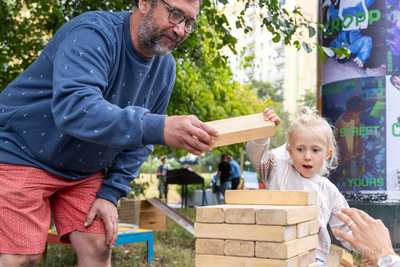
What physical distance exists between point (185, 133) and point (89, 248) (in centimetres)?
106

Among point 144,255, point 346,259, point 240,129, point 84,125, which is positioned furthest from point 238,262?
point 144,255

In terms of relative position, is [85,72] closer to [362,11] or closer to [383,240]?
[383,240]

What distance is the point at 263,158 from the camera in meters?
2.85

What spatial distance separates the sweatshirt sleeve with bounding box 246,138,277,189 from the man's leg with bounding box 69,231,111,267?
123 cm

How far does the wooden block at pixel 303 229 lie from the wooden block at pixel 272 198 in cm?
11

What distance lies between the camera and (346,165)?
206 inches

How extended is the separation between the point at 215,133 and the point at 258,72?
58.0m

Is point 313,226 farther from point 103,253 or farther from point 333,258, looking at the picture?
point 103,253

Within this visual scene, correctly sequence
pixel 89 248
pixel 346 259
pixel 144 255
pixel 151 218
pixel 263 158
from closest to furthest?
pixel 89 248, pixel 263 158, pixel 346 259, pixel 144 255, pixel 151 218

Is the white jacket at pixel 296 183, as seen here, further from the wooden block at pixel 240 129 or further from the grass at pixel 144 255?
the grass at pixel 144 255

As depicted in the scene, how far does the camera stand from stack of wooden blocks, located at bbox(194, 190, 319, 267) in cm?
183

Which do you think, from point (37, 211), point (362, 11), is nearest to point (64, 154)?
point (37, 211)

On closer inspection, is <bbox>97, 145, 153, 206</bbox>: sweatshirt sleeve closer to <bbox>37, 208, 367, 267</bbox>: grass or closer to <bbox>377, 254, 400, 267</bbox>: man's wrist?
<bbox>377, 254, 400, 267</bbox>: man's wrist

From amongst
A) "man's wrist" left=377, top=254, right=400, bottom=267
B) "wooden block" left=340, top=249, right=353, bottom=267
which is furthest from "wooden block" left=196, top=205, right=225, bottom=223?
"wooden block" left=340, top=249, right=353, bottom=267
